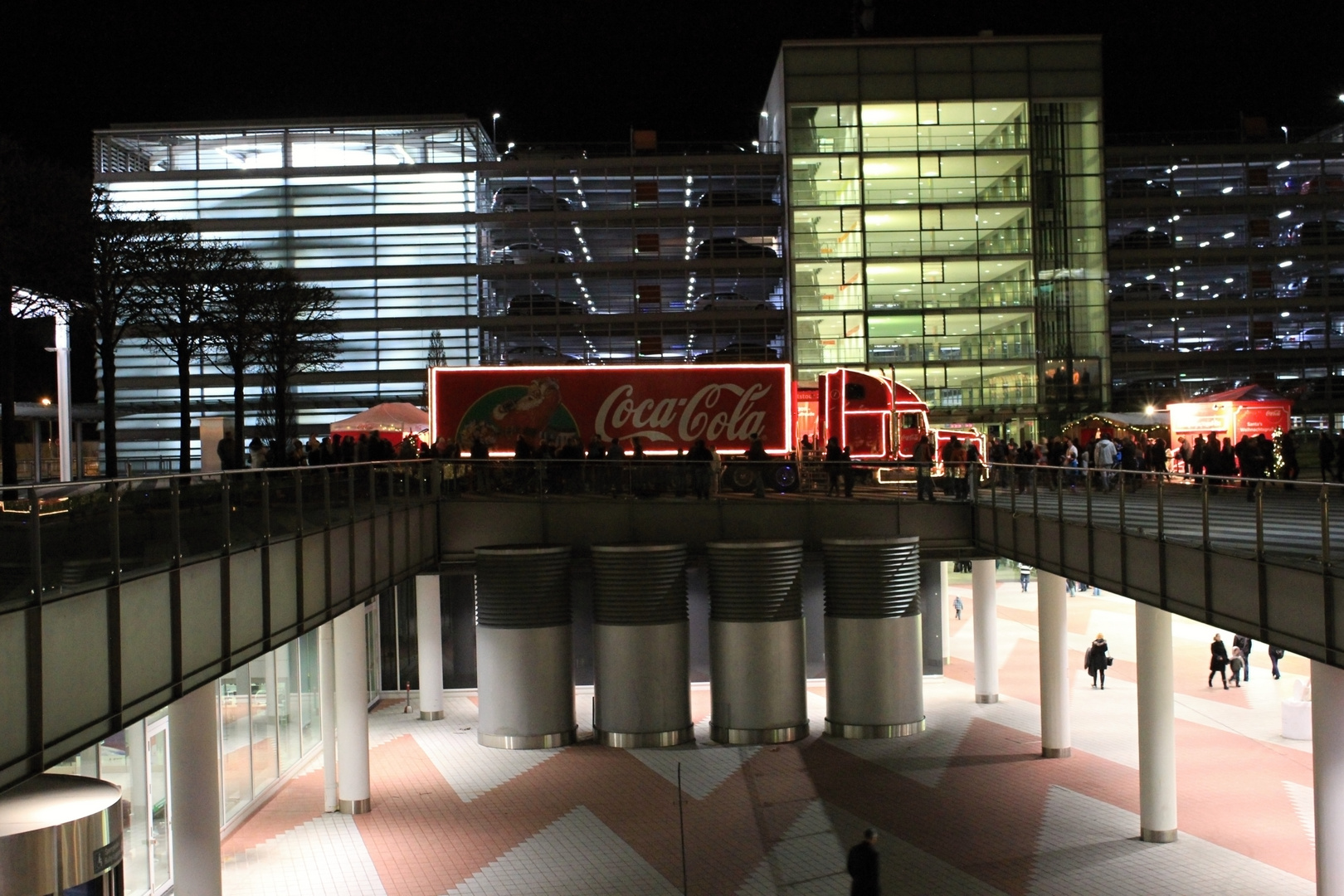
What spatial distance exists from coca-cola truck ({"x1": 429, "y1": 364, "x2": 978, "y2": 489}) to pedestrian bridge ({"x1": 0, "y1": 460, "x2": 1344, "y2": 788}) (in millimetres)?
5127

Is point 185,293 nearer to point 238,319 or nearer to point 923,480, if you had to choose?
point 238,319

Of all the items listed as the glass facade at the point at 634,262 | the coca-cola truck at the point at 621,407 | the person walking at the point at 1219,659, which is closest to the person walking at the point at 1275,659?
the person walking at the point at 1219,659

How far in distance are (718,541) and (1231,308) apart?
4726 centimetres

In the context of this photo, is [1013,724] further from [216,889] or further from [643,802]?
[216,889]

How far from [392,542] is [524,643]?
17.7 ft

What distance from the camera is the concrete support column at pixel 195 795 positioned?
15.3 meters

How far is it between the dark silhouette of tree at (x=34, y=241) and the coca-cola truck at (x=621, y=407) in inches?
349

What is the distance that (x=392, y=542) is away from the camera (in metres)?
21.5

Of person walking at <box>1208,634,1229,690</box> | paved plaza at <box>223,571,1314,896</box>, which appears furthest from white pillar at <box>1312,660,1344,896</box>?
person walking at <box>1208,634,1229,690</box>

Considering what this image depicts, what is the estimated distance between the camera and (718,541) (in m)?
26.6

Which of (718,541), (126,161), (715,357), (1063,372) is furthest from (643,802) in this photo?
(126,161)

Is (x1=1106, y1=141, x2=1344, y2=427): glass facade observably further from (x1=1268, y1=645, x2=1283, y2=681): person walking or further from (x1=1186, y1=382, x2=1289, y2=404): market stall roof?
(x1=1268, y1=645, x2=1283, y2=681): person walking

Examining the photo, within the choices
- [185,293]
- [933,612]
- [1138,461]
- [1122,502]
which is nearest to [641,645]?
[933,612]

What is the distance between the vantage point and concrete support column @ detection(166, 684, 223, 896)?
50.1 feet
